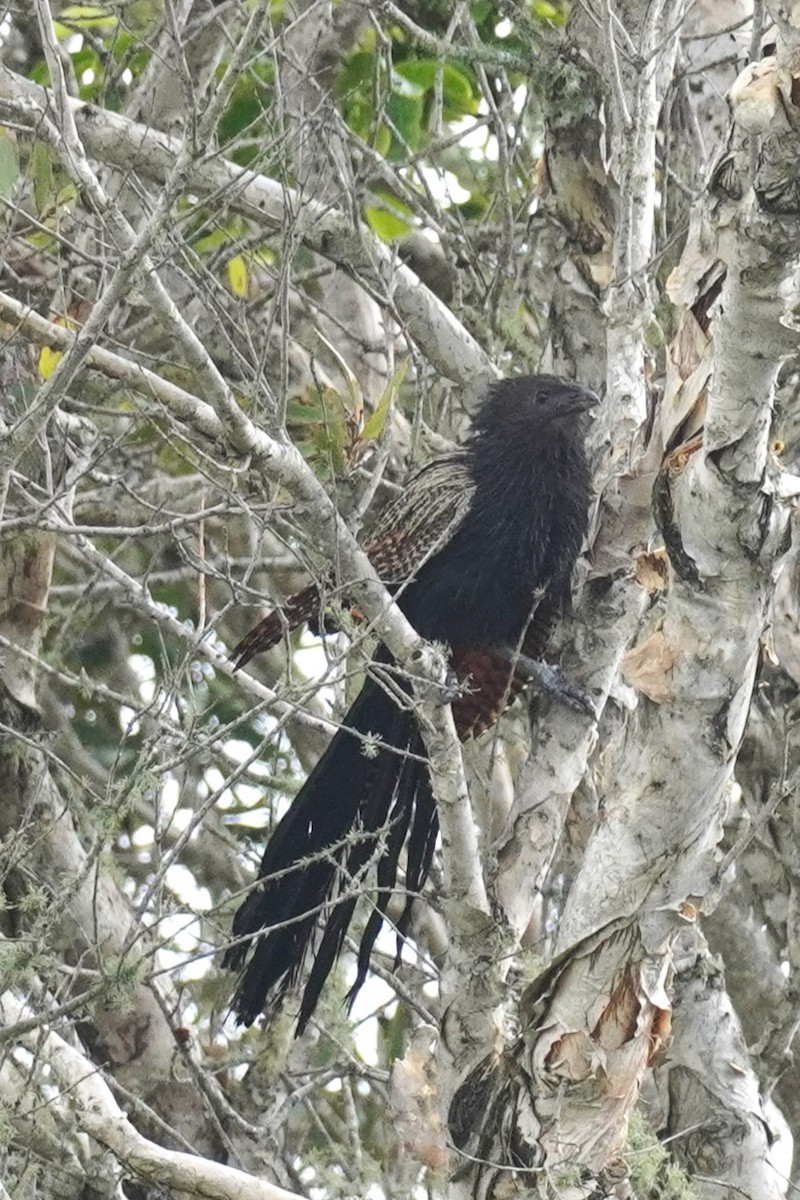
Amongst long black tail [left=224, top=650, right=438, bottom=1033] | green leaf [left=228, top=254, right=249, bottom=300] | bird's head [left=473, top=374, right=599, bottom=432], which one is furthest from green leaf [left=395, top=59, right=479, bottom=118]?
long black tail [left=224, top=650, right=438, bottom=1033]

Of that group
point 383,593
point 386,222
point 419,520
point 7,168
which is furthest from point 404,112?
point 383,593

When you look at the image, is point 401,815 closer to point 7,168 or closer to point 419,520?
point 419,520

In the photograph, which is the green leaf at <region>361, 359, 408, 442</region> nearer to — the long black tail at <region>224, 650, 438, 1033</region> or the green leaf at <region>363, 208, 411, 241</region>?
the long black tail at <region>224, 650, 438, 1033</region>

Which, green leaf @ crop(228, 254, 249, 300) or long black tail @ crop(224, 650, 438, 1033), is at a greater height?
green leaf @ crop(228, 254, 249, 300)

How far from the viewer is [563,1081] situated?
3.02 m

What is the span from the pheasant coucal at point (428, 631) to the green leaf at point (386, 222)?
0.83 meters

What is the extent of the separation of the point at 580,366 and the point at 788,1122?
7.42 feet

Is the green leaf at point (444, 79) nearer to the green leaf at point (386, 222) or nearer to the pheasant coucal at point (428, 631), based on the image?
the green leaf at point (386, 222)

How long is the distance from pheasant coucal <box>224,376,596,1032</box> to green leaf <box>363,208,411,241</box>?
832 millimetres

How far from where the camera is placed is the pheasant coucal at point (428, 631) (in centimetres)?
376

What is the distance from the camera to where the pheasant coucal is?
3.76m

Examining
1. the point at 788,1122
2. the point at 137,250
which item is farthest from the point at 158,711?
the point at 788,1122

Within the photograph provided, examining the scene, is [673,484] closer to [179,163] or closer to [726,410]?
[726,410]

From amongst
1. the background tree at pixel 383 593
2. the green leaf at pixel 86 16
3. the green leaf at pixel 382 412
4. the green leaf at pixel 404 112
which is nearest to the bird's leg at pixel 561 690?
the background tree at pixel 383 593
